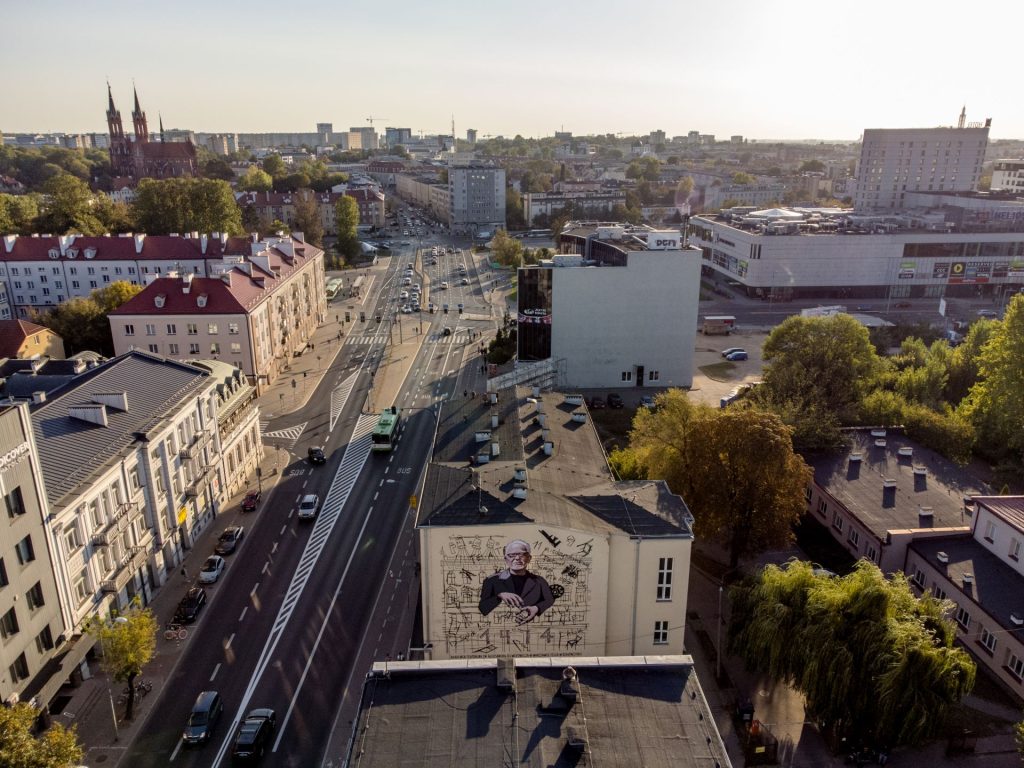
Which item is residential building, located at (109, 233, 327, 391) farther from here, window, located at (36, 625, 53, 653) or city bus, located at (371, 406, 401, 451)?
window, located at (36, 625, 53, 653)

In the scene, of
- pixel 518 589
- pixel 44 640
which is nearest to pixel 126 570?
pixel 44 640

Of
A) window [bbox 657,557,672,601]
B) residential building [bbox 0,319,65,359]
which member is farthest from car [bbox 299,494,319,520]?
residential building [bbox 0,319,65,359]

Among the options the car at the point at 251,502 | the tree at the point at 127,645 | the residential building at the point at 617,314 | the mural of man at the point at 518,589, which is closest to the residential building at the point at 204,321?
the car at the point at 251,502

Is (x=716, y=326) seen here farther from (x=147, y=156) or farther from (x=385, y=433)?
(x=147, y=156)

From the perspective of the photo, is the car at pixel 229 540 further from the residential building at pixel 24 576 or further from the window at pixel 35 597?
the window at pixel 35 597

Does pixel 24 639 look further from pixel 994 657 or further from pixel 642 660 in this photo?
pixel 994 657

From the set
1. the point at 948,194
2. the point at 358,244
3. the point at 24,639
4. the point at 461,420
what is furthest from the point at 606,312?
the point at 948,194
